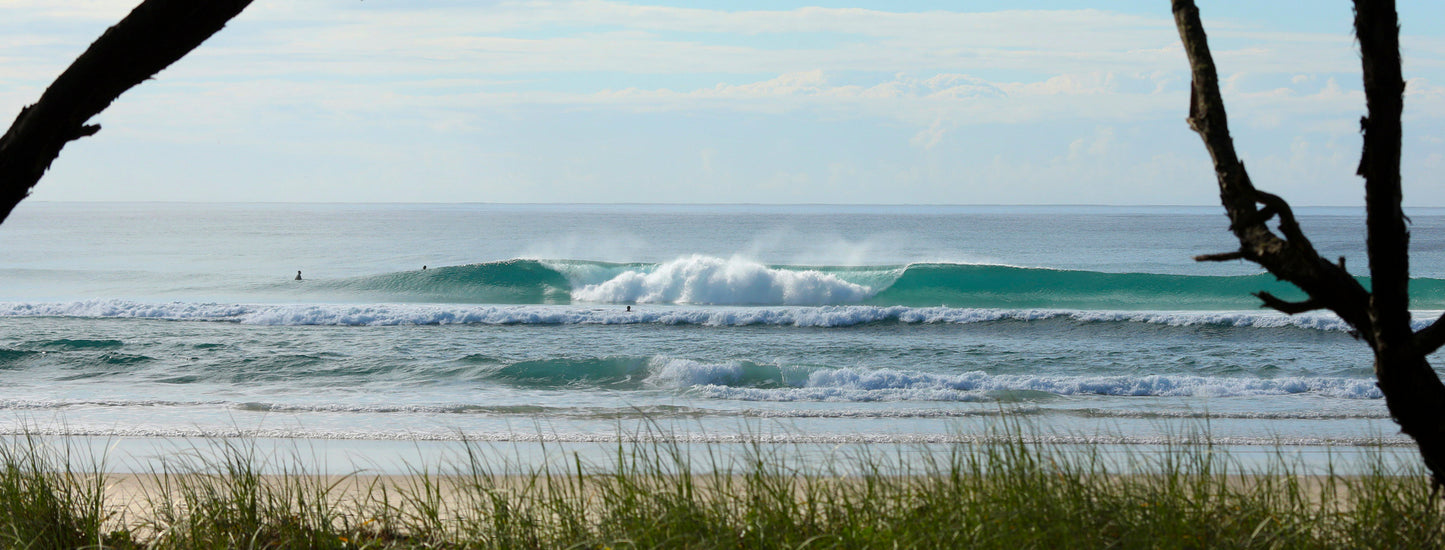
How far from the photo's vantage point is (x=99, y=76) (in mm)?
2885

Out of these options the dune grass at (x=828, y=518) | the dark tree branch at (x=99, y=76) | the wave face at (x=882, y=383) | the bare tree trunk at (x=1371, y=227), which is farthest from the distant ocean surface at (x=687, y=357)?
the dark tree branch at (x=99, y=76)

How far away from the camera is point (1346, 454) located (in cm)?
781

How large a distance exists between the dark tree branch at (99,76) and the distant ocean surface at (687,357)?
7.71 ft

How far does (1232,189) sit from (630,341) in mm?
13672

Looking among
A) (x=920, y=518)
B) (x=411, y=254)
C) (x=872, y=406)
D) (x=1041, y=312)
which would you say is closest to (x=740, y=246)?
(x=411, y=254)

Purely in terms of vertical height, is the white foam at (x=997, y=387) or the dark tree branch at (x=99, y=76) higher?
the dark tree branch at (x=99, y=76)

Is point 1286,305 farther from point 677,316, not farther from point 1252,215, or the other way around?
point 677,316

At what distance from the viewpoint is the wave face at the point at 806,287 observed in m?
26.2

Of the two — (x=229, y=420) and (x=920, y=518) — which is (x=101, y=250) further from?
(x=920, y=518)

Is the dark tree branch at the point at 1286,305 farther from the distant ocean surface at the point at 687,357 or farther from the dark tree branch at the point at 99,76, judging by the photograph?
the dark tree branch at the point at 99,76

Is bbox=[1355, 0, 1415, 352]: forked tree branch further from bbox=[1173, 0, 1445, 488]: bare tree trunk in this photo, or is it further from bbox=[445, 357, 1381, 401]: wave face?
bbox=[445, 357, 1381, 401]: wave face

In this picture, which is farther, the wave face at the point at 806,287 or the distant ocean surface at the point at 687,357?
the wave face at the point at 806,287

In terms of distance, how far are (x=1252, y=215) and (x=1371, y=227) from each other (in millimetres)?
415

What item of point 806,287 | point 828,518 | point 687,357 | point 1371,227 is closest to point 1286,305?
point 1371,227
